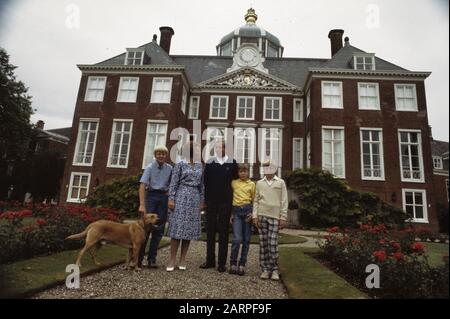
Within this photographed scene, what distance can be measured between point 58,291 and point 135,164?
1794 cm

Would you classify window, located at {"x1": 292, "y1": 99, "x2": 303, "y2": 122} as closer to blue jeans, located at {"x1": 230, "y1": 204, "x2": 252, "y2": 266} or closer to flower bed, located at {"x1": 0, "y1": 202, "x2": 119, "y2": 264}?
flower bed, located at {"x1": 0, "y1": 202, "x2": 119, "y2": 264}

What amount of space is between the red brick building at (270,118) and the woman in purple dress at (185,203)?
16272mm

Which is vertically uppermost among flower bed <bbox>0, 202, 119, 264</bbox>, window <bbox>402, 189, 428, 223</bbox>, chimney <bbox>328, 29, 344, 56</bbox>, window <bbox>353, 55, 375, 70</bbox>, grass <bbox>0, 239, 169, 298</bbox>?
chimney <bbox>328, 29, 344, 56</bbox>

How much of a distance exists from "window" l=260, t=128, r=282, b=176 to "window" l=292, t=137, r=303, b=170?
3.84 ft

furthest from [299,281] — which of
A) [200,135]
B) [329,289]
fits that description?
[200,135]

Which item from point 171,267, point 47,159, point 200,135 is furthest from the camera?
point 47,159

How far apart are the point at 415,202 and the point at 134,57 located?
23391 mm

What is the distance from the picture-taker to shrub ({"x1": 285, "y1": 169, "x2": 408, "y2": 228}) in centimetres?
1584

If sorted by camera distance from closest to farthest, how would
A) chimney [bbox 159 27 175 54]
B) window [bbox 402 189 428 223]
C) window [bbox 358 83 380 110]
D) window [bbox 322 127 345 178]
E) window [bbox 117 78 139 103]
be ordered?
window [bbox 402 189 428 223]
window [bbox 322 127 345 178]
window [bbox 358 83 380 110]
window [bbox 117 78 139 103]
chimney [bbox 159 27 175 54]

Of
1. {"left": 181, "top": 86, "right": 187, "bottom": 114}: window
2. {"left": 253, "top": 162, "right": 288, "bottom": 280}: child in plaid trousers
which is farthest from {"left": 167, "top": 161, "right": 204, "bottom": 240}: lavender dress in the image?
{"left": 181, "top": 86, "right": 187, "bottom": 114}: window

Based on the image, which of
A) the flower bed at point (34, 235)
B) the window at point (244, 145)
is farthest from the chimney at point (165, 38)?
the flower bed at point (34, 235)

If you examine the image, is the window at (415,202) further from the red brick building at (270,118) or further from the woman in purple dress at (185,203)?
the woman in purple dress at (185,203)
